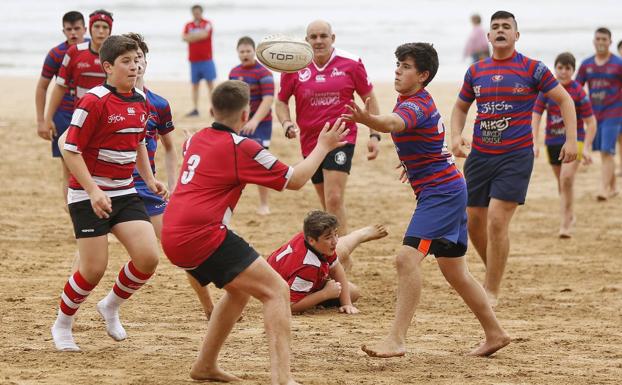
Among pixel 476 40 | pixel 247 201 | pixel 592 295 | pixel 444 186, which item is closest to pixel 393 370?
pixel 444 186

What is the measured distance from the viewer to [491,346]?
7.28 metres

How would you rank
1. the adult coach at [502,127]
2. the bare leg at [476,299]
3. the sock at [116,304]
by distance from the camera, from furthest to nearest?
the adult coach at [502,127] → the sock at [116,304] → the bare leg at [476,299]

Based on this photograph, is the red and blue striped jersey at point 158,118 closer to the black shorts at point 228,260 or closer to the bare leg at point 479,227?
the black shorts at point 228,260

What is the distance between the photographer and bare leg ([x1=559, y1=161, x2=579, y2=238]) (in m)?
12.5

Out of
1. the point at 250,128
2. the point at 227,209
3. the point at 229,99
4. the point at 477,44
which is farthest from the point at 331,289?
the point at 477,44

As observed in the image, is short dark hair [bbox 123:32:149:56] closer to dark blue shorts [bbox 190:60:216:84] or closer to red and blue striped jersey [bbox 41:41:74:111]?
red and blue striped jersey [bbox 41:41:74:111]

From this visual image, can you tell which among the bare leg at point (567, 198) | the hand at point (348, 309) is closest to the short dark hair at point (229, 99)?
the hand at point (348, 309)

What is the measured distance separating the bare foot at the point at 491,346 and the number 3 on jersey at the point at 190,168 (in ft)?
8.11

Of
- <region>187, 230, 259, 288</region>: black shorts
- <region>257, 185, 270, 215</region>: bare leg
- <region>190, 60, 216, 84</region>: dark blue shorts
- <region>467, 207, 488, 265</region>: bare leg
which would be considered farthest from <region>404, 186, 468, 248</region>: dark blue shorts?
<region>190, 60, 216, 84</region>: dark blue shorts

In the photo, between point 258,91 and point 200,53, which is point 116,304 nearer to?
point 258,91

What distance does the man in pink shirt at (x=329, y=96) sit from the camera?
403 inches

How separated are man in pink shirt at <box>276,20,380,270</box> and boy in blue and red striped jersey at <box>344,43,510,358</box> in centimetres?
294

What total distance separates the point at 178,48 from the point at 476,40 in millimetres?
13679

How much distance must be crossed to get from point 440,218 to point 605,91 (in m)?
7.89
